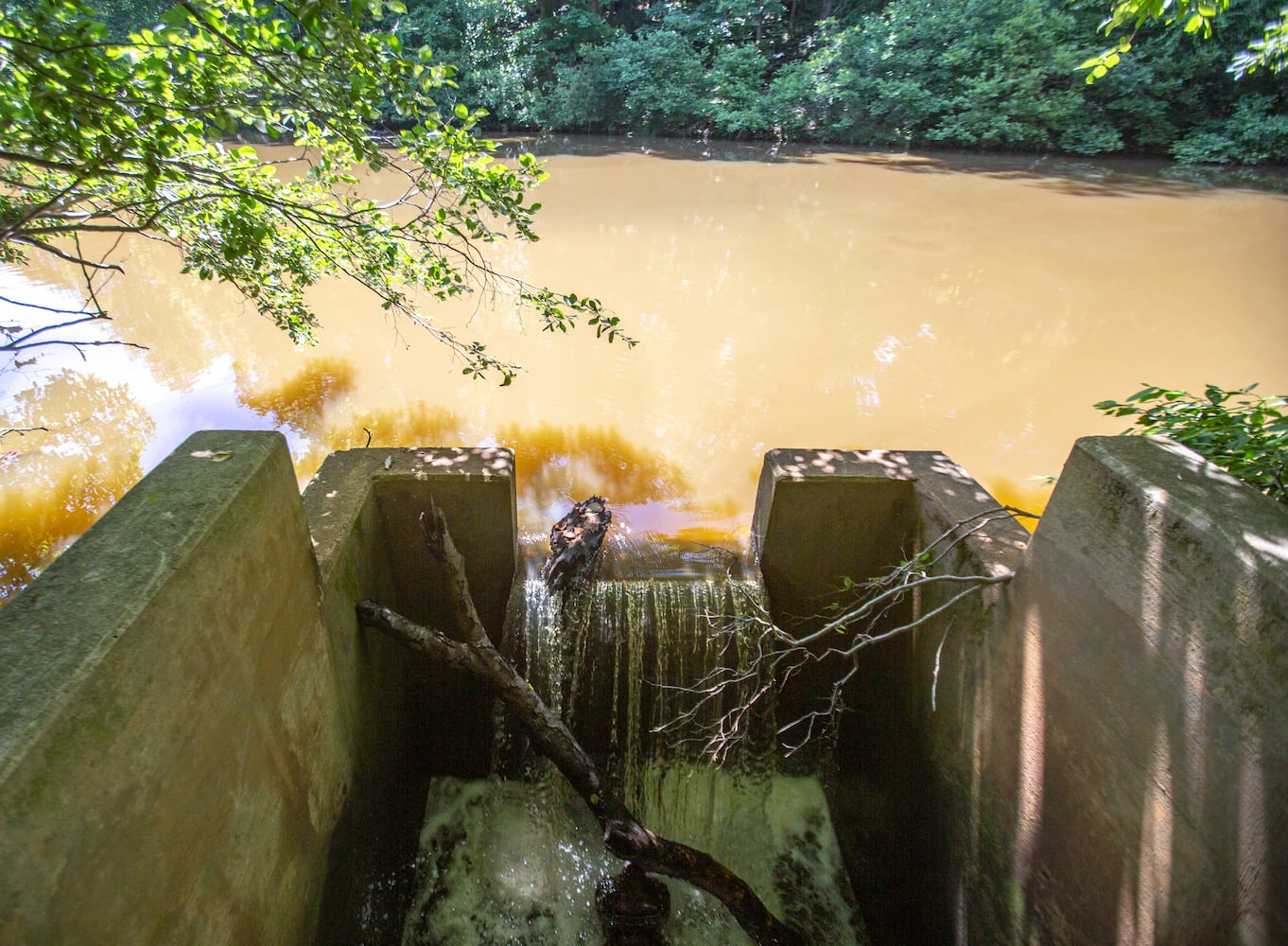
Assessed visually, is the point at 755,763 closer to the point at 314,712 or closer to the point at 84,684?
the point at 314,712

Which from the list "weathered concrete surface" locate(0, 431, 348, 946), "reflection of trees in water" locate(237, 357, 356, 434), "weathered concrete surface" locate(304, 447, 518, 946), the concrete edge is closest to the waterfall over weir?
"weathered concrete surface" locate(304, 447, 518, 946)

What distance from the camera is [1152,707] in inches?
87.6

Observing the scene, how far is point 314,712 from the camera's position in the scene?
2846mm

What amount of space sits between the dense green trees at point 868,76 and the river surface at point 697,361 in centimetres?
687

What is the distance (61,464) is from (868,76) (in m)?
20.1

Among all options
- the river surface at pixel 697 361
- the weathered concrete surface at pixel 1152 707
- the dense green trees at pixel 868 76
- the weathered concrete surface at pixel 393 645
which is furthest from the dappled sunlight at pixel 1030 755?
the dense green trees at pixel 868 76

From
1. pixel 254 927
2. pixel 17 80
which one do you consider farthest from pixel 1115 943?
pixel 17 80

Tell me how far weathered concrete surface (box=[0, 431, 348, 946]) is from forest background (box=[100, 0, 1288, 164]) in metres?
18.1

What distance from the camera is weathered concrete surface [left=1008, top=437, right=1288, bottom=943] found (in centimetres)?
186

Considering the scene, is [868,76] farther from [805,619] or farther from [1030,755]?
[1030,755]

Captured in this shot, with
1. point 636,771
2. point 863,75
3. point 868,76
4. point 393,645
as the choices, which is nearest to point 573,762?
point 636,771

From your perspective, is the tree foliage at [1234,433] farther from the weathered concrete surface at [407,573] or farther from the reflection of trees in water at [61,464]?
the reflection of trees in water at [61,464]

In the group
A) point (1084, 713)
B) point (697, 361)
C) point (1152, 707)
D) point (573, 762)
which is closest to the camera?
point (1152, 707)

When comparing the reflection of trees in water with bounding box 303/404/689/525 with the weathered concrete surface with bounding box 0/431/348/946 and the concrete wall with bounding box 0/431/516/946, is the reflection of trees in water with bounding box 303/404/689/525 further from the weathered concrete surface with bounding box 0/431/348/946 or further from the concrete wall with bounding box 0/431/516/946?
the weathered concrete surface with bounding box 0/431/348/946
